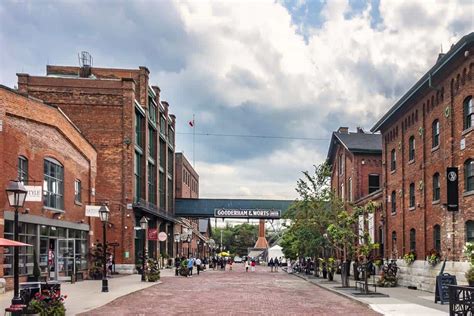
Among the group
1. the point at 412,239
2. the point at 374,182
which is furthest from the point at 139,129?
the point at 412,239

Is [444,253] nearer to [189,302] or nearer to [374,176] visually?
[189,302]

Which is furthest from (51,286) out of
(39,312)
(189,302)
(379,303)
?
(379,303)

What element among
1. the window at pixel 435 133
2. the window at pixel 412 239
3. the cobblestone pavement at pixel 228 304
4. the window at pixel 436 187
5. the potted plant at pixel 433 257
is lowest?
the cobblestone pavement at pixel 228 304

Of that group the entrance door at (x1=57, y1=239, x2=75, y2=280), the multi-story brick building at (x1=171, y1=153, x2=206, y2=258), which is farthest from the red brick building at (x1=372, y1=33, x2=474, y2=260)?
the multi-story brick building at (x1=171, y1=153, x2=206, y2=258)

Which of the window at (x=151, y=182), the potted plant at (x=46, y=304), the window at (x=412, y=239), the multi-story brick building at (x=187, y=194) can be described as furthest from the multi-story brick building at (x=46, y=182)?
the multi-story brick building at (x=187, y=194)

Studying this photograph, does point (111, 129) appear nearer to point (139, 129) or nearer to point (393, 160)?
point (139, 129)

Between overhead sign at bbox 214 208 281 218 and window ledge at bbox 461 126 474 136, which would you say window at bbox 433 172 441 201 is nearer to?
window ledge at bbox 461 126 474 136

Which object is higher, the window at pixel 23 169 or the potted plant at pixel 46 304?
the window at pixel 23 169

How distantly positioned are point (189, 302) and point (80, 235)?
17.1 metres

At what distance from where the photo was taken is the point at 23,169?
26922 mm

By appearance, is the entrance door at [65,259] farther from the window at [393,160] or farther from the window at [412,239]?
the window at [393,160]

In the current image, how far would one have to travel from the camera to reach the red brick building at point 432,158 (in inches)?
922

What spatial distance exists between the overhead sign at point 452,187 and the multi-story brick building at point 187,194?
4219 centimetres

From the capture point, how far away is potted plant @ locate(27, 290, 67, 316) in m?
14.6
